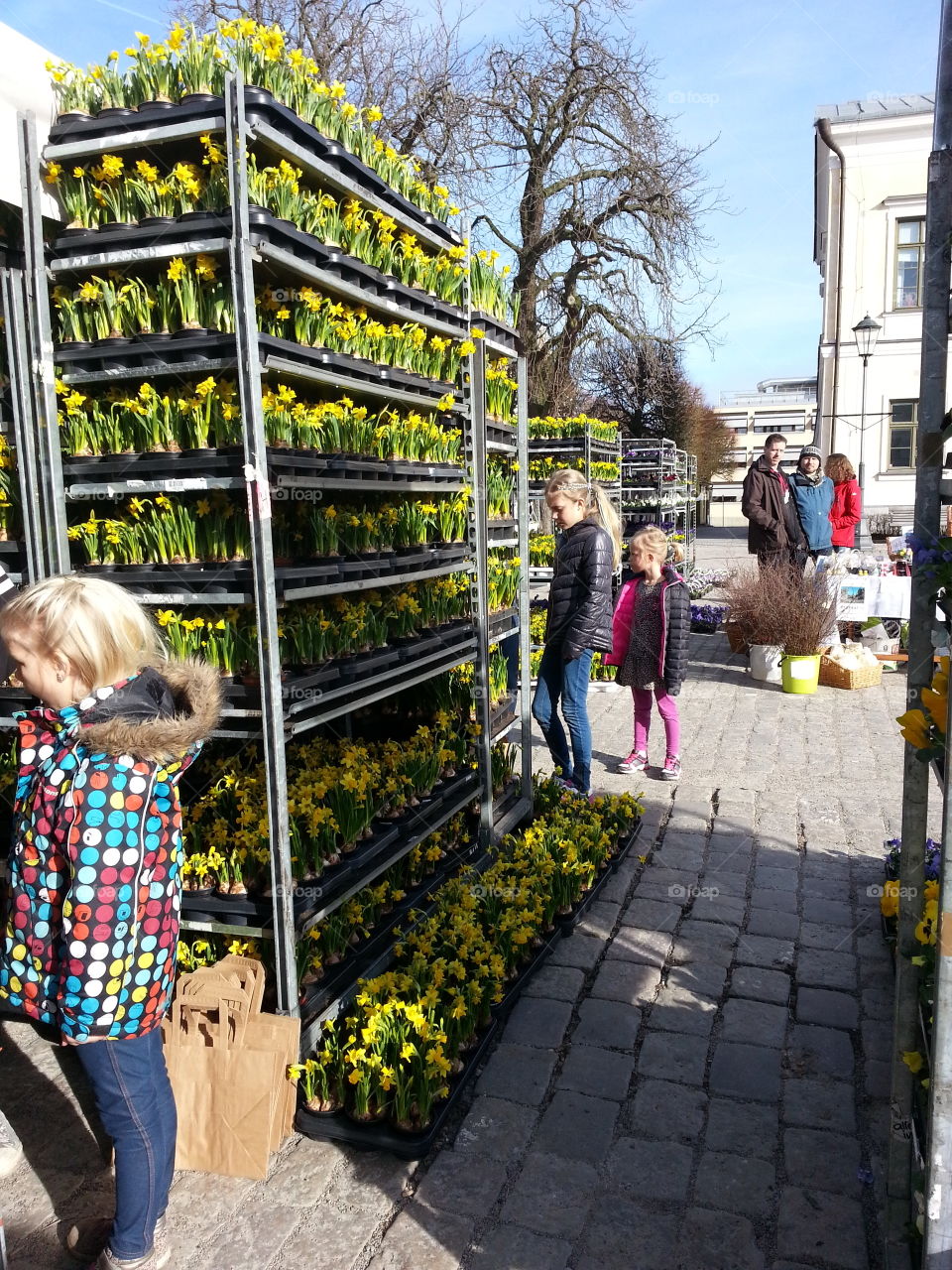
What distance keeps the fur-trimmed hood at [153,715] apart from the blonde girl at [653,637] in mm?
4086

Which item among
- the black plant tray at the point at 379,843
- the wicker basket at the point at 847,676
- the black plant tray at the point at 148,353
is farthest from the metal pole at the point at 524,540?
the wicker basket at the point at 847,676

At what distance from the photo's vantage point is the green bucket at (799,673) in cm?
891

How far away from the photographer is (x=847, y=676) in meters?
9.12

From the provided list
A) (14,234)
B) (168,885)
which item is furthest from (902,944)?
(14,234)

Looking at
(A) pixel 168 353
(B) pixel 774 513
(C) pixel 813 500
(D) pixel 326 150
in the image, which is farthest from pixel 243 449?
(C) pixel 813 500

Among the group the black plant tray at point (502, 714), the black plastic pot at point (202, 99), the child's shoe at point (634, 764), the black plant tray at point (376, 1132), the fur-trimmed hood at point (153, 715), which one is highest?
the black plastic pot at point (202, 99)

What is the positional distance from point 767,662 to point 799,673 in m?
0.54

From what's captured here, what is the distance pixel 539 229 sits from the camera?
19.9 m

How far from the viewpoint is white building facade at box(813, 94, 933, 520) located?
25.7m

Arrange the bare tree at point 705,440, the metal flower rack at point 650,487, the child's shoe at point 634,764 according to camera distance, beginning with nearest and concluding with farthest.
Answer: the child's shoe at point 634,764 → the metal flower rack at point 650,487 → the bare tree at point 705,440

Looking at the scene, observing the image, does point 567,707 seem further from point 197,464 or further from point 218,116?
point 218,116

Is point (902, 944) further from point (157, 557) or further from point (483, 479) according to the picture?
point (483, 479)

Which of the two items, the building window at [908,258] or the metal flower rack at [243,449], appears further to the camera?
the building window at [908,258]

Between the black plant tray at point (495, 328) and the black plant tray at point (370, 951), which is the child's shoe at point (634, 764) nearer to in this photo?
the black plant tray at point (370, 951)
